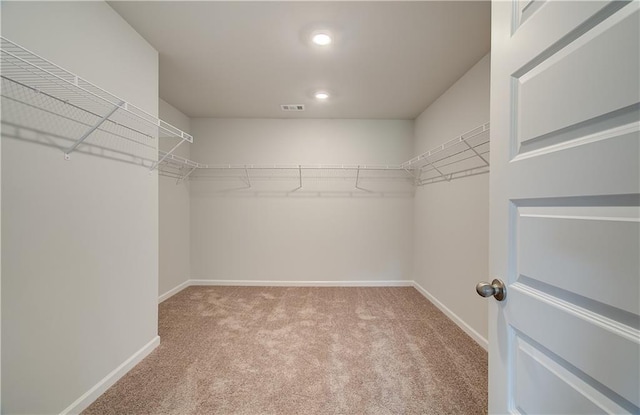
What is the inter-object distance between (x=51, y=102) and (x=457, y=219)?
302 centimetres

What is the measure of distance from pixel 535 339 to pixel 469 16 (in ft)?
6.19

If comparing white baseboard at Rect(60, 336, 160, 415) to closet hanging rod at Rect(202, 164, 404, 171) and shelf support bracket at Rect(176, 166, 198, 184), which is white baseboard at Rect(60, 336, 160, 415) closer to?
shelf support bracket at Rect(176, 166, 198, 184)

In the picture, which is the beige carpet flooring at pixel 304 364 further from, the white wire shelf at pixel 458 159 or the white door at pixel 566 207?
the white wire shelf at pixel 458 159

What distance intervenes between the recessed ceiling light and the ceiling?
47 mm

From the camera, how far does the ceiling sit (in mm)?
1653

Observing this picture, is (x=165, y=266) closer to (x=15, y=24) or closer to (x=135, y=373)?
(x=135, y=373)

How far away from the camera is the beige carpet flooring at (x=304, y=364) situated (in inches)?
59.5

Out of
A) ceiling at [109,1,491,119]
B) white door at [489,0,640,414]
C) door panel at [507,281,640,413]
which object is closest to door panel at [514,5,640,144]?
white door at [489,0,640,414]

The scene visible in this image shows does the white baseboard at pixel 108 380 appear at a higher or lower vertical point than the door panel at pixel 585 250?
lower

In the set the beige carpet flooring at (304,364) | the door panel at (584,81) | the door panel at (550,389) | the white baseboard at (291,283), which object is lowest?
the beige carpet flooring at (304,364)

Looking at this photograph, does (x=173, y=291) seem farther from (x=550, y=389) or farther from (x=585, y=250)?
(x=585, y=250)

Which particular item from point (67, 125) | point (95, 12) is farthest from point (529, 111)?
point (95, 12)

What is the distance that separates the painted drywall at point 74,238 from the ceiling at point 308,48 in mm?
363

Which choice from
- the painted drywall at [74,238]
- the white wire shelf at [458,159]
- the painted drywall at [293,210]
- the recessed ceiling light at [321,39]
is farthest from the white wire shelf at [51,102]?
the white wire shelf at [458,159]
